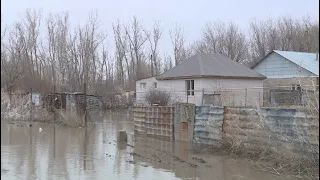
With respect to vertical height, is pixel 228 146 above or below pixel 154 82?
below

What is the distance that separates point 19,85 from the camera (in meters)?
40.1

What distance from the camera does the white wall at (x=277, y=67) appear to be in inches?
1510

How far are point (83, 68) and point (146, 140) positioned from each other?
142 feet


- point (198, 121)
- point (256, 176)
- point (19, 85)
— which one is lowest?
point (256, 176)

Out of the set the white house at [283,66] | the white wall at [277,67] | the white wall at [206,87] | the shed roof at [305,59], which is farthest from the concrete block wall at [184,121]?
the white wall at [277,67]

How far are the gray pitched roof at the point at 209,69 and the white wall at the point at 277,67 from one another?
3814mm

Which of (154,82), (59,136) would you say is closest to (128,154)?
(59,136)

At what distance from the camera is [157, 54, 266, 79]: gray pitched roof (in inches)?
1324

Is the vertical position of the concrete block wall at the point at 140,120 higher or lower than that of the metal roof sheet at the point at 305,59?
lower

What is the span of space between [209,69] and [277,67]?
29.1ft

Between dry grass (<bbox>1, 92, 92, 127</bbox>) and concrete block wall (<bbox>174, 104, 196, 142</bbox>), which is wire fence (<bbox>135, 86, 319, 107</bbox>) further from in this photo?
dry grass (<bbox>1, 92, 92, 127</bbox>)

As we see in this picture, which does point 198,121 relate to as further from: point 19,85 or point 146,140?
point 19,85

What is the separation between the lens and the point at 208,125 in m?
18.3

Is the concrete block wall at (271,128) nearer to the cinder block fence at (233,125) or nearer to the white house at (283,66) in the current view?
the cinder block fence at (233,125)
